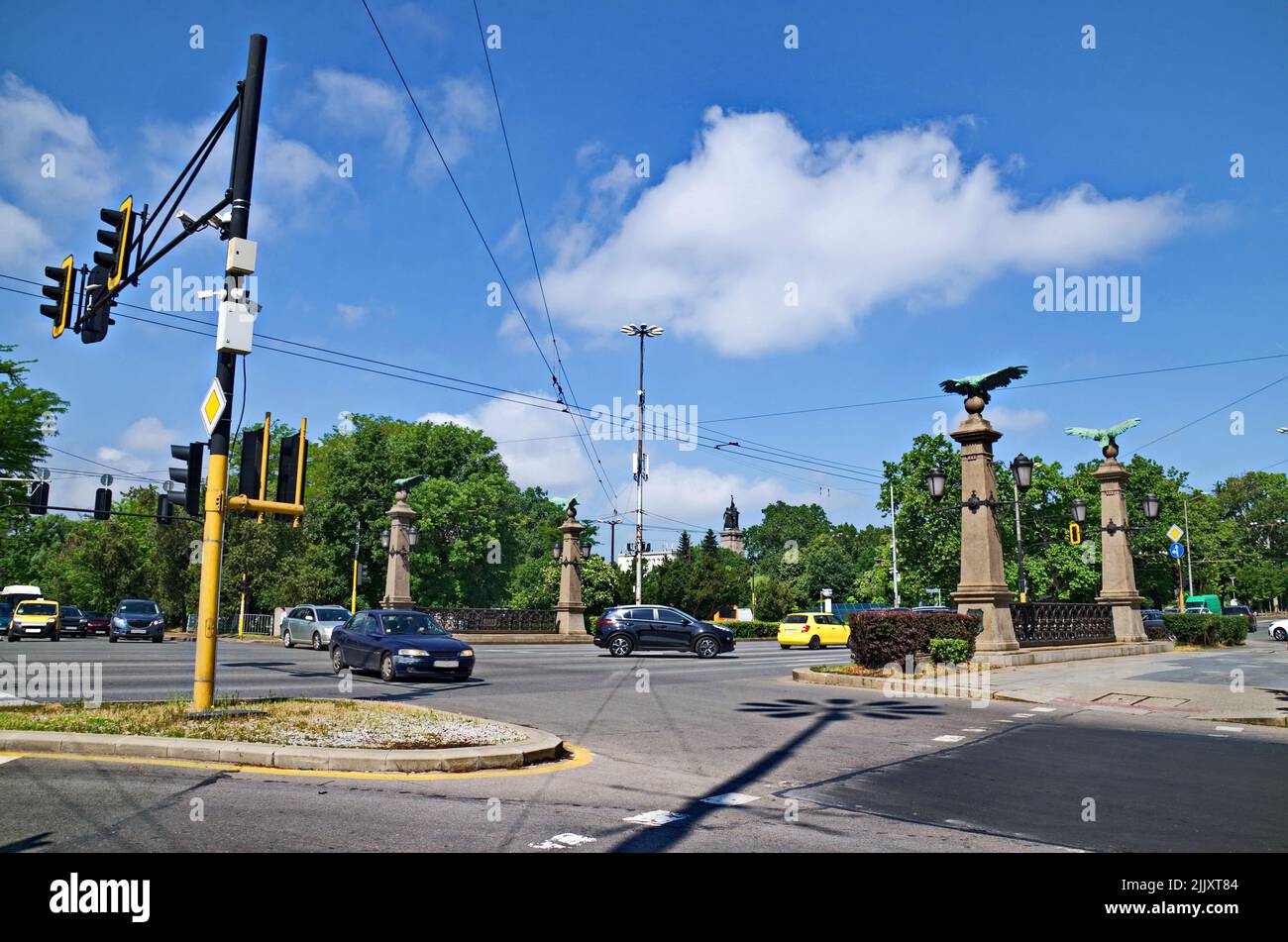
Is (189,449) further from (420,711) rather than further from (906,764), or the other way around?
(906,764)

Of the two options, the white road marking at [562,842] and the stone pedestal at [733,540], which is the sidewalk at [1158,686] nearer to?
the white road marking at [562,842]

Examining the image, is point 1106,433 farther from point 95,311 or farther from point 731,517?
point 731,517

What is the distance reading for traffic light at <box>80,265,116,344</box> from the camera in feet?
38.4

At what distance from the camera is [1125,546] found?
2775cm

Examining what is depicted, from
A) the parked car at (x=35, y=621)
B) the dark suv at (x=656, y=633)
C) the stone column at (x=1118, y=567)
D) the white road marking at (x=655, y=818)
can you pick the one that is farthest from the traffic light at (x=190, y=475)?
the parked car at (x=35, y=621)

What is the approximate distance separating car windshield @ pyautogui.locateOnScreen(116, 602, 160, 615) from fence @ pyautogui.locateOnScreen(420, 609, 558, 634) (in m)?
11.6

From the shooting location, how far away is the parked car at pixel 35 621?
3844 centimetres

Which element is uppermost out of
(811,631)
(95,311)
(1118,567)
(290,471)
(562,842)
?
(95,311)

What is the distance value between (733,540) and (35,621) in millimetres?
142905

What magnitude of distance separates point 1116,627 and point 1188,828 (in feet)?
79.0

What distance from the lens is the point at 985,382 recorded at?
21922mm

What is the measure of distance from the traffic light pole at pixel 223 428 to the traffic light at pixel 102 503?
22.3 m

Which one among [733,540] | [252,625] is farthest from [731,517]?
[252,625]

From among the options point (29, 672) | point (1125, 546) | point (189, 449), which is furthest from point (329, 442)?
point (189, 449)
